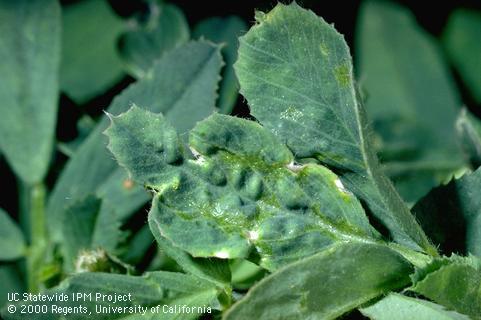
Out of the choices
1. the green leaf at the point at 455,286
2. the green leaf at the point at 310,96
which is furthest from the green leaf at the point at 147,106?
the green leaf at the point at 455,286

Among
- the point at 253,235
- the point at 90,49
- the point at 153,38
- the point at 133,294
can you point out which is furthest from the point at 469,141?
the point at 90,49

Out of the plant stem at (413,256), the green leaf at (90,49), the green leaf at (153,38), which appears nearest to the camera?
the plant stem at (413,256)

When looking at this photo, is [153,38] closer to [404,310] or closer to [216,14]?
[216,14]

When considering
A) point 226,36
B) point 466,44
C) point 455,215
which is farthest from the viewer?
point 466,44

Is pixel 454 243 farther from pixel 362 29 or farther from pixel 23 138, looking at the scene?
pixel 362 29

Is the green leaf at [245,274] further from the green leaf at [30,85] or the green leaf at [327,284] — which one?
the green leaf at [30,85]

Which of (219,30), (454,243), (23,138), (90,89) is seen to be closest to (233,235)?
(454,243)

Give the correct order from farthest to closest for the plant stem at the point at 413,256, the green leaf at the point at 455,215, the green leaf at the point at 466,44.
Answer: the green leaf at the point at 466,44
the green leaf at the point at 455,215
the plant stem at the point at 413,256
